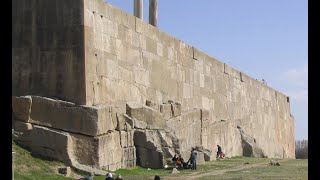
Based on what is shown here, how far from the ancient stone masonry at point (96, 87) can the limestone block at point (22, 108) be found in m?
0.03

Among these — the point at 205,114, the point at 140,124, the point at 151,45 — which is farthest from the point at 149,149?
the point at 205,114

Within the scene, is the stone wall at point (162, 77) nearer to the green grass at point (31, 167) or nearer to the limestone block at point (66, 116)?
the limestone block at point (66, 116)

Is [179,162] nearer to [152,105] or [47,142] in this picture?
[152,105]

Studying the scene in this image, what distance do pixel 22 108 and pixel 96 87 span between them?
7.27 ft

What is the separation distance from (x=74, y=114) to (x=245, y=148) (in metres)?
15.3

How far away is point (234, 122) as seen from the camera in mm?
29109

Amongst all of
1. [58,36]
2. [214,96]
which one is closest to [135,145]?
[58,36]

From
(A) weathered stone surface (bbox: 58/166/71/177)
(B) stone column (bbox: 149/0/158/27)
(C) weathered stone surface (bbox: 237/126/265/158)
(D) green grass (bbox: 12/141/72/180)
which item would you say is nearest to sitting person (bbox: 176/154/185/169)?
(D) green grass (bbox: 12/141/72/180)

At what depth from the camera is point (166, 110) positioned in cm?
2067

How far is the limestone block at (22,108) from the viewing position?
1527 cm

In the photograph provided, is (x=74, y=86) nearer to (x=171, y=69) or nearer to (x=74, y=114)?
(x=74, y=114)

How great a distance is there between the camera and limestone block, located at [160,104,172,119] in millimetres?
20381

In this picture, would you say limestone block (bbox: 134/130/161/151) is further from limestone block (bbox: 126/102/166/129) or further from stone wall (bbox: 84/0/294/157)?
stone wall (bbox: 84/0/294/157)

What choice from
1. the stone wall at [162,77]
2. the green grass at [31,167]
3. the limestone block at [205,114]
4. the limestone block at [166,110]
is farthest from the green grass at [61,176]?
the limestone block at [205,114]
